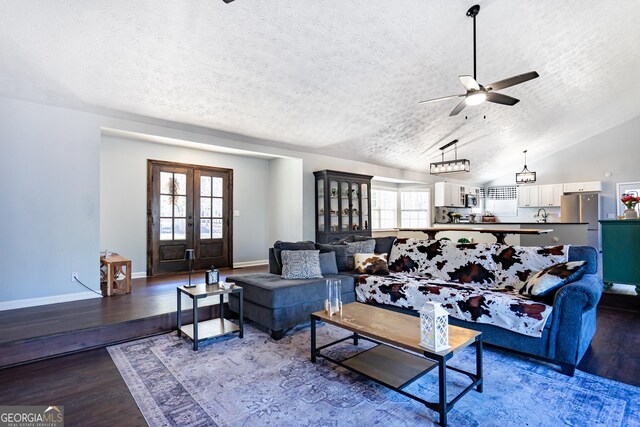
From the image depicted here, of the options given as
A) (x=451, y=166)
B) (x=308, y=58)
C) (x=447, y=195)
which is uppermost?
(x=308, y=58)

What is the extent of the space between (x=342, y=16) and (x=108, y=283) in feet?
14.1

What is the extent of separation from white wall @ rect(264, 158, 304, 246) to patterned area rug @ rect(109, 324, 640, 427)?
3.53 metres

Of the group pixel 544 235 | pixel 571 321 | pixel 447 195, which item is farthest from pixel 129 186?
pixel 447 195

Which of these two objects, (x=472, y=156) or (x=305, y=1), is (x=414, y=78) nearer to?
(x=305, y=1)

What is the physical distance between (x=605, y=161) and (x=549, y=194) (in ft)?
4.88

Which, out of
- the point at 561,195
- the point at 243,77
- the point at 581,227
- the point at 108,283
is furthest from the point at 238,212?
the point at 561,195

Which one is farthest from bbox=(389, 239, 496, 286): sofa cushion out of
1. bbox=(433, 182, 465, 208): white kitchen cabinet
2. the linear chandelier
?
bbox=(433, 182, 465, 208): white kitchen cabinet

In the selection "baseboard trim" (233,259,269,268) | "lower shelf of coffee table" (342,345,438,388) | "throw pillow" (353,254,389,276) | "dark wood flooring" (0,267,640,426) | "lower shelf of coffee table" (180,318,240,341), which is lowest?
"dark wood flooring" (0,267,640,426)

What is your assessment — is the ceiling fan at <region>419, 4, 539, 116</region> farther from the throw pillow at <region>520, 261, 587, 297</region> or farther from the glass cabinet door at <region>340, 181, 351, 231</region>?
the glass cabinet door at <region>340, 181, 351, 231</region>

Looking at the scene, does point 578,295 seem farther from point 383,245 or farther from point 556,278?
point 383,245

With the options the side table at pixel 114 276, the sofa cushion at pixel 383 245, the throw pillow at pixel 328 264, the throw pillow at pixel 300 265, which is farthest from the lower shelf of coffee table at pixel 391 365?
the side table at pixel 114 276

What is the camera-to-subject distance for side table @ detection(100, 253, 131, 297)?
13.9 ft

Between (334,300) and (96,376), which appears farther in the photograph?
(334,300)

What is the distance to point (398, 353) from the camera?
2574 mm
